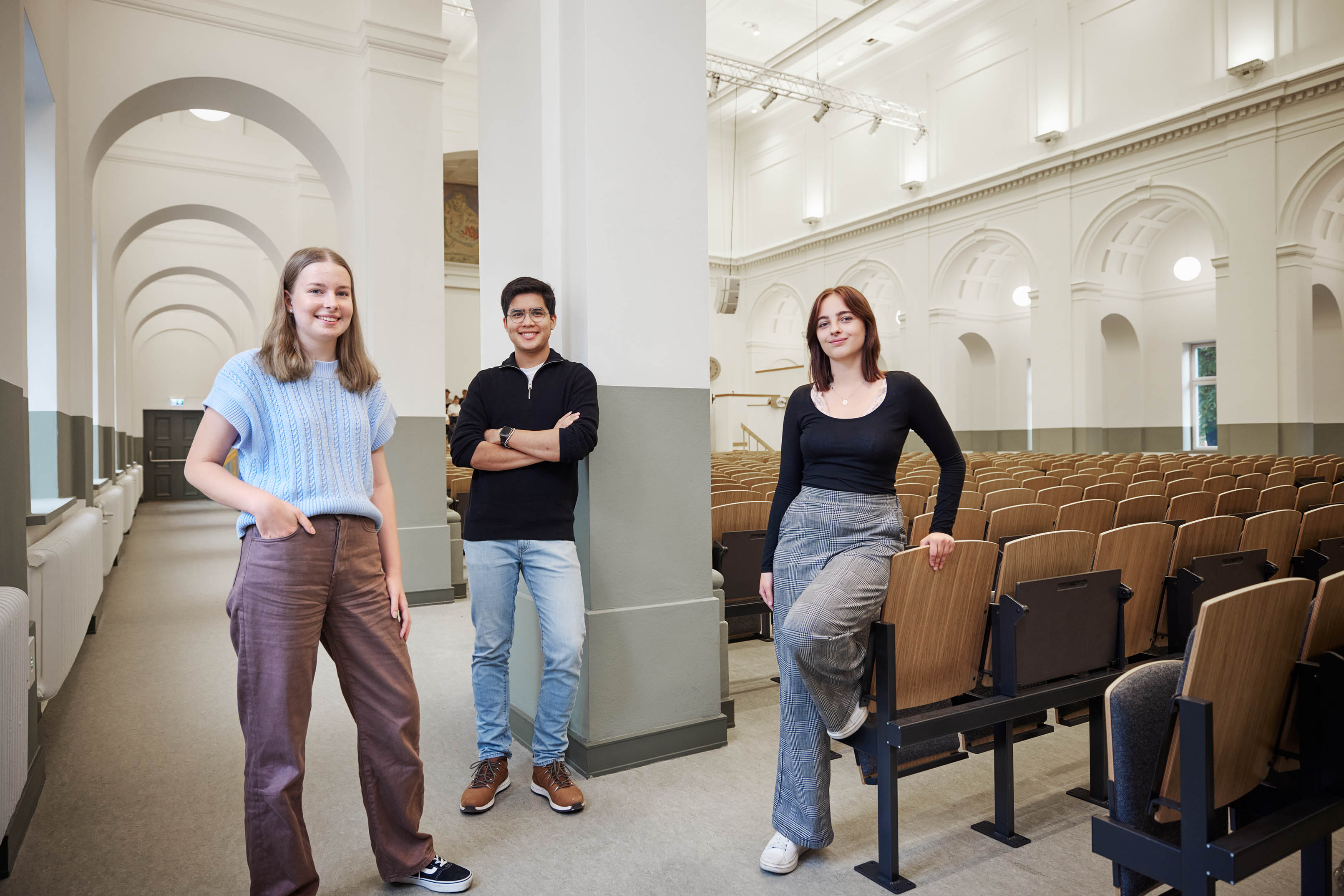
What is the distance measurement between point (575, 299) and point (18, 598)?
1.98 m

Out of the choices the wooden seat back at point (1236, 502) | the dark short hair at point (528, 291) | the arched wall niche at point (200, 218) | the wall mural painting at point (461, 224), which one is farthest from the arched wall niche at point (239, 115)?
the wall mural painting at point (461, 224)

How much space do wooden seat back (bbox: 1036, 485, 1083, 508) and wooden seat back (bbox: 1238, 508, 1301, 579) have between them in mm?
1384

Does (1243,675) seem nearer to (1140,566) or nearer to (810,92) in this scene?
(1140,566)

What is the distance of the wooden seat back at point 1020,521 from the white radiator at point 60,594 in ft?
12.4

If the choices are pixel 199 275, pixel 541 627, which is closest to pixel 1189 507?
pixel 541 627

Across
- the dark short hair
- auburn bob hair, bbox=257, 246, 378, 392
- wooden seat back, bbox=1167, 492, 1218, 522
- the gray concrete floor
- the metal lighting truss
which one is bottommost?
the gray concrete floor

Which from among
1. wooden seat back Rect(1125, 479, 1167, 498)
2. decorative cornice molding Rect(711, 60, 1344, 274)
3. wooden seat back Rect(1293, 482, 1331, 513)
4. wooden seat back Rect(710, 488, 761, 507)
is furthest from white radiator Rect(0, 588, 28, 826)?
decorative cornice molding Rect(711, 60, 1344, 274)

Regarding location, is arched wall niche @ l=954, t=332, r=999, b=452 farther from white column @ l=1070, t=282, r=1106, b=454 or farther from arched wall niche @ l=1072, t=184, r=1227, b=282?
arched wall niche @ l=1072, t=184, r=1227, b=282

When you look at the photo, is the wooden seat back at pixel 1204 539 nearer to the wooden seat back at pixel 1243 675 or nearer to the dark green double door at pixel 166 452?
the wooden seat back at pixel 1243 675

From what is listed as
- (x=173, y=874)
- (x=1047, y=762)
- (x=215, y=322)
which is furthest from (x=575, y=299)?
(x=215, y=322)

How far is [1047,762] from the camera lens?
2.97 meters

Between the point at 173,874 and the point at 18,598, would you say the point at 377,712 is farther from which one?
the point at 18,598

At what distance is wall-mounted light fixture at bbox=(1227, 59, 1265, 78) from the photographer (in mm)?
12820

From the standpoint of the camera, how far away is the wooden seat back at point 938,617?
2.22 metres
